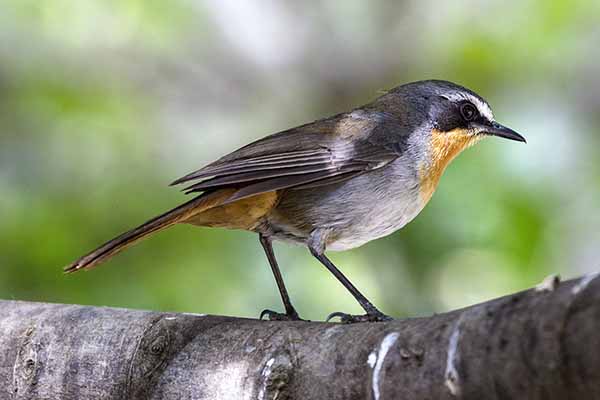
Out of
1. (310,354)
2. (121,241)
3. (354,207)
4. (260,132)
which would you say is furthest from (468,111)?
(310,354)

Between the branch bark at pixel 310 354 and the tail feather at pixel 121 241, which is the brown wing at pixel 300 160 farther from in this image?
the branch bark at pixel 310 354

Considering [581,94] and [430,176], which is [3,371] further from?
[581,94]

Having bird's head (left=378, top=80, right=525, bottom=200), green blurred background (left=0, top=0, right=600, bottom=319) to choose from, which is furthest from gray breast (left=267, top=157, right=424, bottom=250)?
green blurred background (left=0, top=0, right=600, bottom=319)

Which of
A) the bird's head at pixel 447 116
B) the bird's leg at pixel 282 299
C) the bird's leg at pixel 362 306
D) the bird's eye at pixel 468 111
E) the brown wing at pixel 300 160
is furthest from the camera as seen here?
the bird's eye at pixel 468 111

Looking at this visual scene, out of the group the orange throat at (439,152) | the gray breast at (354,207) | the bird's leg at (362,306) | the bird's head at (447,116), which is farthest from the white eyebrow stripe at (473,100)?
the bird's leg at (362,306)

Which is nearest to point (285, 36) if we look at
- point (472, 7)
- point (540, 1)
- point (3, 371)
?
point (472, 7)
